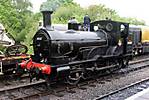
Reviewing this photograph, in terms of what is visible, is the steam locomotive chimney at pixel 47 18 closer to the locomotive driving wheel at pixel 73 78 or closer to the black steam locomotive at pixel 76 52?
the black steam locomotive at pixel 76 52

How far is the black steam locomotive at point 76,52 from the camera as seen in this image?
29.4ft

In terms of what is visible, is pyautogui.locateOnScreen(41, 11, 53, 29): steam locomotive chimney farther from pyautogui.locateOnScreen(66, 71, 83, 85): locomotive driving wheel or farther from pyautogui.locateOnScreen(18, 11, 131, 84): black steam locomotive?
pyautogui.locateOnScreen(66, 71, 83, 85): locomotive driving wheel

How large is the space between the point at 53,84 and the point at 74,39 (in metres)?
2.00

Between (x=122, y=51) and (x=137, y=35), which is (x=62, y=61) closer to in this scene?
(x=122, y=51)

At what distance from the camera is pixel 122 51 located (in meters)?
12.6

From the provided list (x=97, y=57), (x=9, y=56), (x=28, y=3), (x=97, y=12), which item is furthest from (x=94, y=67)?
(x=28, y=3)

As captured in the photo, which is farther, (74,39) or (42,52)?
(74,39)

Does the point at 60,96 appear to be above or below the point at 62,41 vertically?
below

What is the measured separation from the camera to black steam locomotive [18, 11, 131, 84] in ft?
29.4

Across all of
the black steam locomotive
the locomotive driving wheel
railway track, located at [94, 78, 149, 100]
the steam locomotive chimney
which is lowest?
railway track, located at [94, 78, 149, 100]

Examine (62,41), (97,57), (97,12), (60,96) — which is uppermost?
(97,12)

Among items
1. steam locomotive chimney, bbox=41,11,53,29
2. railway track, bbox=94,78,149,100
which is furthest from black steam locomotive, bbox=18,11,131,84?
railway track, bbox=94,78,149,100

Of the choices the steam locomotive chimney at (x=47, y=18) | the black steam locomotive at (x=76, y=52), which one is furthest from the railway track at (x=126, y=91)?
the steam locomotive chimney at (x=47, y=18)

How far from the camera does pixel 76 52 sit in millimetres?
10102
